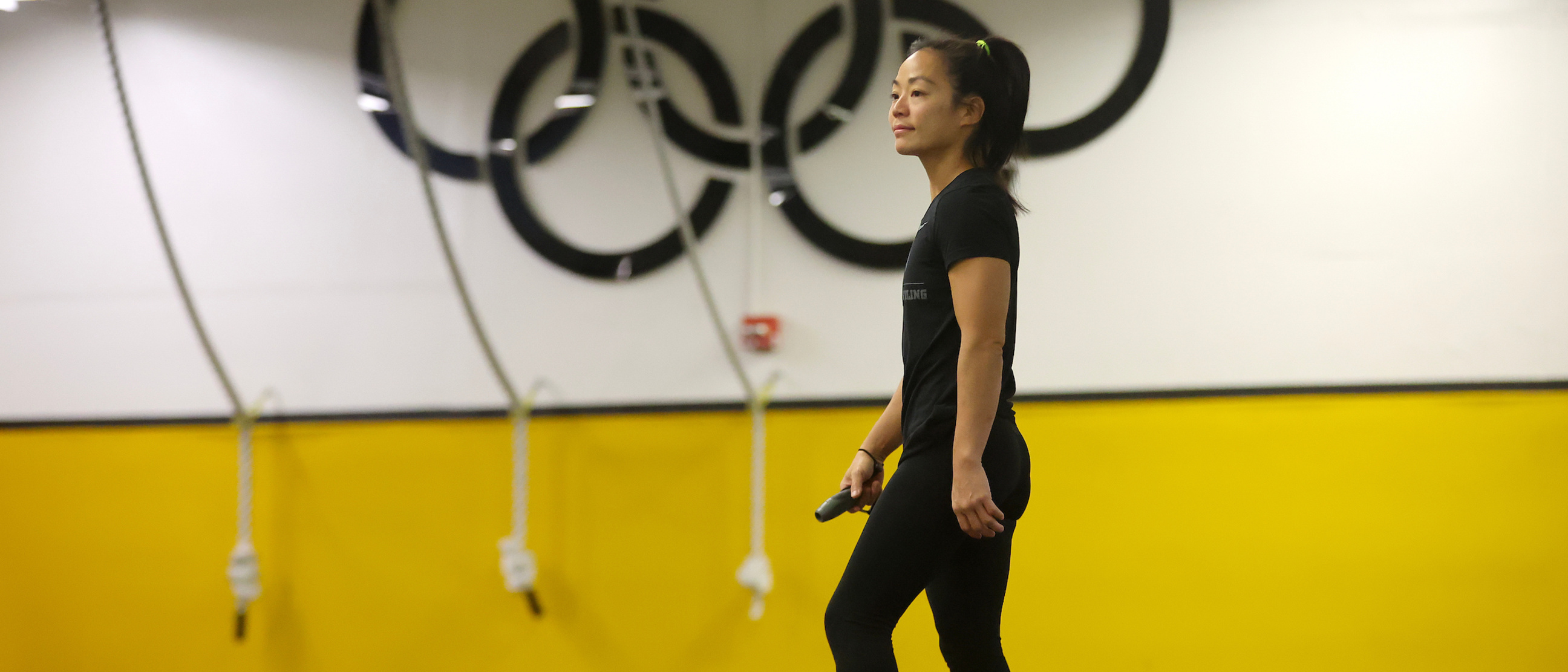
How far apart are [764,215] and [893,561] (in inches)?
47.1

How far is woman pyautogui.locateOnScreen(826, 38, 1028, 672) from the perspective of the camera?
3.34ft

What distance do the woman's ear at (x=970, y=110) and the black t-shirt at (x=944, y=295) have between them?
0.06m

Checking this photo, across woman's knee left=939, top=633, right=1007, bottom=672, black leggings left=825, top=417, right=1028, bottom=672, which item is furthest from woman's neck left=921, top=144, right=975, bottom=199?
woman's knee left=939, top=633, right=1007, bottom=672

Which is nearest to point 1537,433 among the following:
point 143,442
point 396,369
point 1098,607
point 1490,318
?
point 1490,318

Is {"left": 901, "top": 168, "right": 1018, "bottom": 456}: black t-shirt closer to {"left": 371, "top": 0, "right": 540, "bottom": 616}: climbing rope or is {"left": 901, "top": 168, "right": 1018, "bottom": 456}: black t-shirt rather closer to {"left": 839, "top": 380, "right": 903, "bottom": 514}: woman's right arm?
{"left": 839, "top": 380, "right": 903, "bottom": 514}: woman's right arm

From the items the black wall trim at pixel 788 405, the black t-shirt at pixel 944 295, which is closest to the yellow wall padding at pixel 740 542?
the black wall trim at pixel 788 405

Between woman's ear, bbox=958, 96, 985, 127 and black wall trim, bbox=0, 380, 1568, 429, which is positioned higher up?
woman's ear, bbox=958, 96, 985, 127

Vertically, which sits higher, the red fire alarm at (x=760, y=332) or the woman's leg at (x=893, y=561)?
Result: the red fire alarm at (x=760, y=332)

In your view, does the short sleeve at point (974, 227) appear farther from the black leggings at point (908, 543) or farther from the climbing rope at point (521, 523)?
the climbing rope at point (521, 523)

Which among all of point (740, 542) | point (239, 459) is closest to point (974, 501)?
point (740, 542)

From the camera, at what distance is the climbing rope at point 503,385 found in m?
1.87

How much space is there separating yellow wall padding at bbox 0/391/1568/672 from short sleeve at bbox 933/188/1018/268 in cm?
100

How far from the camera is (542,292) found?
7.18 ft

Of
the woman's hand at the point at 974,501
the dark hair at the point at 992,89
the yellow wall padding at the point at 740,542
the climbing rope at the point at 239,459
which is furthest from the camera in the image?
the climbing rope at the point at 239,459
